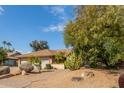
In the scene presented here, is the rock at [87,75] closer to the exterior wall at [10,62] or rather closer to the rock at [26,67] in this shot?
the rock at [26,67]

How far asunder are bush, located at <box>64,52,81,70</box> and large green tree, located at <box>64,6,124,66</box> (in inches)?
17.7

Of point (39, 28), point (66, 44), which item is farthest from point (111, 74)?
point (39, 28)

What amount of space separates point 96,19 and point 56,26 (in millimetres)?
1671

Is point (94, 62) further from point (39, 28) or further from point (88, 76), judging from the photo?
point (39, 28)

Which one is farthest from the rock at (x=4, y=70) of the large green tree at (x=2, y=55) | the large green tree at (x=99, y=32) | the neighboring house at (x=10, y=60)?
the large green tree at (x=99, y=32)

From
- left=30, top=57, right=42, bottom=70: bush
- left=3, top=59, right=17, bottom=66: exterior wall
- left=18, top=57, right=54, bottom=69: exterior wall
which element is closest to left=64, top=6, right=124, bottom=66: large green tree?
left=18, top=57, right=54, bottom=69: exterior wall

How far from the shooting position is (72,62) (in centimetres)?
1348

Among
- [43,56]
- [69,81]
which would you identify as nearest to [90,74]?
[69,81]

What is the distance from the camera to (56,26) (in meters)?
12.2

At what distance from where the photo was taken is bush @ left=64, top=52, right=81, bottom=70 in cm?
1346

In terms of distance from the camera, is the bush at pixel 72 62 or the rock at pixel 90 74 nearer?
the rock at pixel 90 74

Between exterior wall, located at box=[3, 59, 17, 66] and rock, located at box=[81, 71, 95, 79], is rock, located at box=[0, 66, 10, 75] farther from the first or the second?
rock, located at box=[81, 71, 95, 79]

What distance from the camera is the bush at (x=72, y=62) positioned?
13461mm

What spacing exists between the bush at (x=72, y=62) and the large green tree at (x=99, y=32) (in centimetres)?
45
